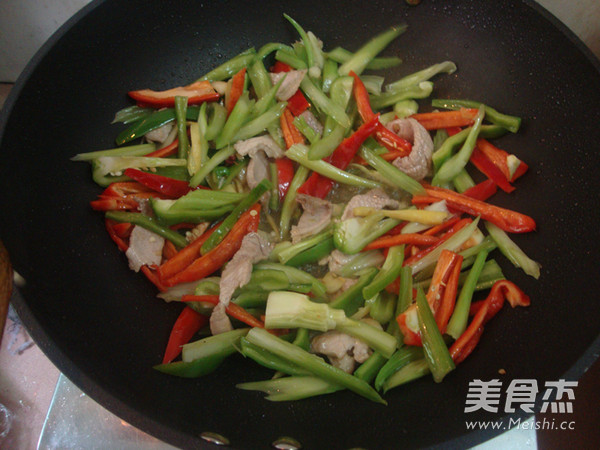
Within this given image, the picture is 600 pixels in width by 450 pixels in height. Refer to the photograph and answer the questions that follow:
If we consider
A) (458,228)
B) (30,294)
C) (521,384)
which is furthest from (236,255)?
(521,384)

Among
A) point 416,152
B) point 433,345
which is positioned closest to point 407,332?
point 433,345

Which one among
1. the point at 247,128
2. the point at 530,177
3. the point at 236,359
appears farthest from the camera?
the point at 247,128

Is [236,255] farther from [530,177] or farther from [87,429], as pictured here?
[530,177]

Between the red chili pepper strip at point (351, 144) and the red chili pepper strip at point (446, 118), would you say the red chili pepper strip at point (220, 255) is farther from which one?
the red chili pepper strip at point (446, 118)

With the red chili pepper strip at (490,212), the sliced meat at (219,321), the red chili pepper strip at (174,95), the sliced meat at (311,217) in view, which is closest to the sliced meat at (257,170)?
the sliced meat at (311,217)

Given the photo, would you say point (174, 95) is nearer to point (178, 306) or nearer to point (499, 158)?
point (178, 306)

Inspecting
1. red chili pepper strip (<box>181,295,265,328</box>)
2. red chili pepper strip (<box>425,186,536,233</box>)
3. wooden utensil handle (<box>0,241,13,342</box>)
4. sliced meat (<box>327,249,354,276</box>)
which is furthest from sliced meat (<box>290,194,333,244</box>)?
wooden utensil handle (<box>0,241,13,342</box>)
